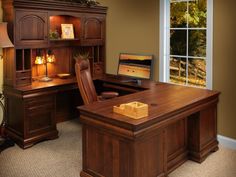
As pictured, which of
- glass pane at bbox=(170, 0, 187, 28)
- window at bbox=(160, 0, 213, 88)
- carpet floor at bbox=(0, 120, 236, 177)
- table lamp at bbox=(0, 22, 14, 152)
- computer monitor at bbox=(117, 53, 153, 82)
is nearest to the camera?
carpet floor at bbox=(0, 120, 236, 177)

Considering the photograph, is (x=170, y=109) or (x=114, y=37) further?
(x=114, y=37)

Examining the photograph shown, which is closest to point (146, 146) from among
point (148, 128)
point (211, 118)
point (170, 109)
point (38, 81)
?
point (148, 128)

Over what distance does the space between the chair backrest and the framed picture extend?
1.13m

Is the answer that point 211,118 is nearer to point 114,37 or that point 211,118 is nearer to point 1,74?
point 114,37

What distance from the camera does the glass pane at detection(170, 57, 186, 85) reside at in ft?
15.6

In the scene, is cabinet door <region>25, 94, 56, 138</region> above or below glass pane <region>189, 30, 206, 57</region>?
below

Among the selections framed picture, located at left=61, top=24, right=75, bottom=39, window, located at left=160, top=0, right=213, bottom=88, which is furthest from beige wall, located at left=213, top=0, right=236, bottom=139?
framed picture, located at left=61, top=24, right=75, bottom=39

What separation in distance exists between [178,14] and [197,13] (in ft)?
1.14

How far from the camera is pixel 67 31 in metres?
5.09

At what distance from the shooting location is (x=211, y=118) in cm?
380

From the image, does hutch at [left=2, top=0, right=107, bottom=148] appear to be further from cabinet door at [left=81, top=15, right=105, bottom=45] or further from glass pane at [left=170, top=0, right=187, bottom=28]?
glass pane at [left=170, top=0, right=187, bottom=28]

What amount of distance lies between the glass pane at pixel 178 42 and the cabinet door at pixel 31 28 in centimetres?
195

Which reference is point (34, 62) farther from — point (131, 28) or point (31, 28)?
point (131, 28)

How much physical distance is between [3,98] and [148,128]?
2.63 meters
